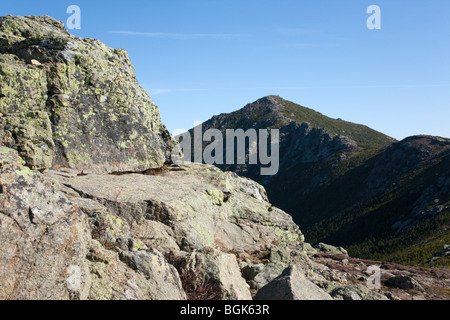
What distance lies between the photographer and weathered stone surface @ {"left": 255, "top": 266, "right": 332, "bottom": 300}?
880 centimetres

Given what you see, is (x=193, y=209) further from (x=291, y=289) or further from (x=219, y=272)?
(x=291, y=289)

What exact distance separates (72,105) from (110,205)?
19.4 feet

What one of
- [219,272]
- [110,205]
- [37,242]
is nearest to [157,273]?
[219,272]

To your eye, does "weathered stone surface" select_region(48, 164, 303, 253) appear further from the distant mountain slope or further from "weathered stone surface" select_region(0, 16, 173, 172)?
the distant mountain slope

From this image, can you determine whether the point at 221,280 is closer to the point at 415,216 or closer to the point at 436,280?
the point at 436,280

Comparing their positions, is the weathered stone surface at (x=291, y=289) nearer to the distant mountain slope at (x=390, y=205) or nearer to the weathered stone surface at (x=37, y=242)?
the weathered stone surface at (x=37, y=242)

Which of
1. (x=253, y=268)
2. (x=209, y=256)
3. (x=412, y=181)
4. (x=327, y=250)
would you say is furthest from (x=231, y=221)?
(x=412, y=181)

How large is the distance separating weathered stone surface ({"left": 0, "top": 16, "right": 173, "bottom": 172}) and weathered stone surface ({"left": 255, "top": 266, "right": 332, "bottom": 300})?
9.54 meters

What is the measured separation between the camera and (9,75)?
13.8m

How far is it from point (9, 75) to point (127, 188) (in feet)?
20.9

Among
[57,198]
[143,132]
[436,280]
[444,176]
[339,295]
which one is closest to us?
[57,198]

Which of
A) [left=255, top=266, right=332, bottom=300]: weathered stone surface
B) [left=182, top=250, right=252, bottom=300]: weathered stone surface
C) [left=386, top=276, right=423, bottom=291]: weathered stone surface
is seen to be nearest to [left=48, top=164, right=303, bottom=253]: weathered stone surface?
[left=182, top=250, right=252, bottom=300]: weathered stone surface

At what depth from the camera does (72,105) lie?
15.9 metres

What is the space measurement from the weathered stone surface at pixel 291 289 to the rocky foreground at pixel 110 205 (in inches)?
1.4
